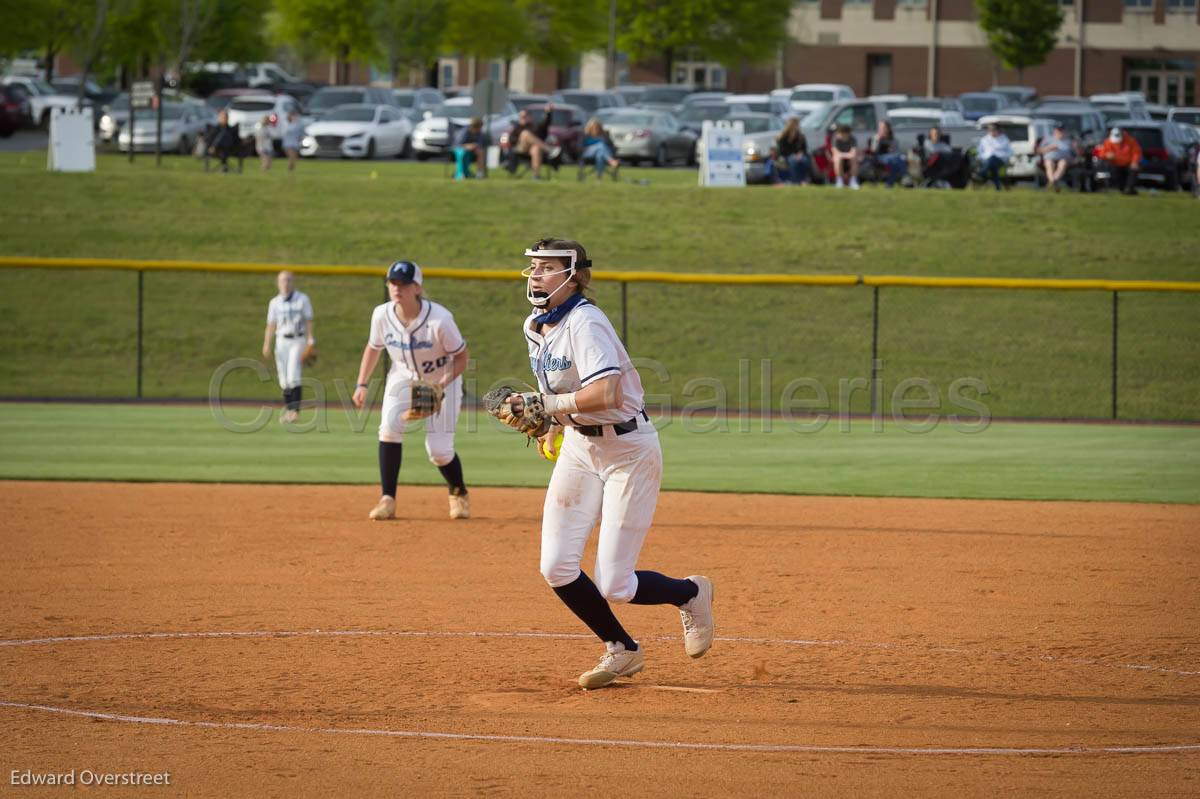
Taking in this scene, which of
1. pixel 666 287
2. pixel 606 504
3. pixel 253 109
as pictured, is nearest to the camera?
pixel 606 504

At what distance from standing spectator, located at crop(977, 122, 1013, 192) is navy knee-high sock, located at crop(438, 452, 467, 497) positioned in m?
22.2

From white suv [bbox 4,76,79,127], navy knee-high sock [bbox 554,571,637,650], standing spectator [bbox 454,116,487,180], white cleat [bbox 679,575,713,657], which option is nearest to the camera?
navy knee-high sock [bbox 554,571,637,650]

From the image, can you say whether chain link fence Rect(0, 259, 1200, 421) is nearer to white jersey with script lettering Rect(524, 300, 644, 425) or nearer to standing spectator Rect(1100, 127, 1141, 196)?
standing spectator Rect(1100, 127, 1141, 196)

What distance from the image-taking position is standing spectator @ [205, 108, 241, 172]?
112 ft

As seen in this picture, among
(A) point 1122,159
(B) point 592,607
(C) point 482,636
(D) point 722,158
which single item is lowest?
(C) point 482,636

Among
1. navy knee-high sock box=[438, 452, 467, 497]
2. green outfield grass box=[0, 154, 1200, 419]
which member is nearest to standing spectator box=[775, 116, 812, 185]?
green outfield grass box=[0, 154, 1200, 419]

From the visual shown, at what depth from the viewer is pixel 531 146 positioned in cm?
3338

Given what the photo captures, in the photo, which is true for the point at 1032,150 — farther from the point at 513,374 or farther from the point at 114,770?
the point at 114,770

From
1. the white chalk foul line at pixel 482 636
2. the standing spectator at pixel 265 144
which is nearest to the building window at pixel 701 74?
the standing spectator at pixel 265 144

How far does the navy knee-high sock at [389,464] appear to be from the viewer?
1248 cm

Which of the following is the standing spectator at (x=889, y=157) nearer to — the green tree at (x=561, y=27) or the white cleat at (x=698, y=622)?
the white cleat at (x=698, y=622)

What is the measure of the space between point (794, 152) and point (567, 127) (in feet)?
36.9

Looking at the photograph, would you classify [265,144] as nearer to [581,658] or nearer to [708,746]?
[581,658]

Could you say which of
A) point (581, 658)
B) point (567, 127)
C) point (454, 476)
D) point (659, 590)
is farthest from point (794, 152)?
point (659, 590)
